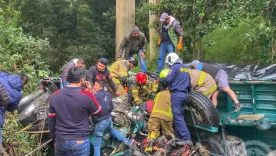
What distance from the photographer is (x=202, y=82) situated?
656 cm

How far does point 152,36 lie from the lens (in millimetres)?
14570

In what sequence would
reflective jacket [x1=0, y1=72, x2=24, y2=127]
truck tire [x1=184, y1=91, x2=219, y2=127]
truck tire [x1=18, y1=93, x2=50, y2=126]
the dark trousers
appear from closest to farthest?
reflective jacket [x1=0, y1=72, x2=24, y2=127] → truck tire [x1=184, y1=91, x2=219, y2=127] → the dark trousers → truck tire [x1=18, y1=93, x2=50, y2=126]

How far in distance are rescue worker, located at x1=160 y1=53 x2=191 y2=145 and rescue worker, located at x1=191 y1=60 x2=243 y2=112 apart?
47 cm

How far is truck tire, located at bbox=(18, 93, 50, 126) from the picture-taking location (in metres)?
6.80

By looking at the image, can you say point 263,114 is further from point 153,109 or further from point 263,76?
point 153,109

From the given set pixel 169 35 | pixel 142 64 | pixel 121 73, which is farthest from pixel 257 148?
pixel 142 64

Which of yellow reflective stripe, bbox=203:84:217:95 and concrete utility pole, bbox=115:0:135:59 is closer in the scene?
yellow reflective stripe, bbox=203:84:217:95

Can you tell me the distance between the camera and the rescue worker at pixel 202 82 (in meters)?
6.45

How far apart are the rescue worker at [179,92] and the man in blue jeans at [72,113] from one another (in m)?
1.86

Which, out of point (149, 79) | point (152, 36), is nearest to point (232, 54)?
point (152, 36)

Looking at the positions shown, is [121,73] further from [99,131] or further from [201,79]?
[99,131]

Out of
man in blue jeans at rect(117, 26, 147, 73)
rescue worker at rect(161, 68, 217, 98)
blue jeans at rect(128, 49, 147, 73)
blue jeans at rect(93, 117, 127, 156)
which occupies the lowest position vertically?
blue jeans at rect(93, 117, 127, 156)

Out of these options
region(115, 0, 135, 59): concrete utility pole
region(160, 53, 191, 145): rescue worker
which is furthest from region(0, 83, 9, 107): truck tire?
region(115, 0, 135, 59): concrete utility pole

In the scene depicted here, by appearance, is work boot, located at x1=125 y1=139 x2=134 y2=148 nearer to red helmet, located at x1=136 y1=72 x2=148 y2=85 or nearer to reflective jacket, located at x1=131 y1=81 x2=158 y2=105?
reflective jacket, located at x1=131 y1=81 x2=158 y2=105
